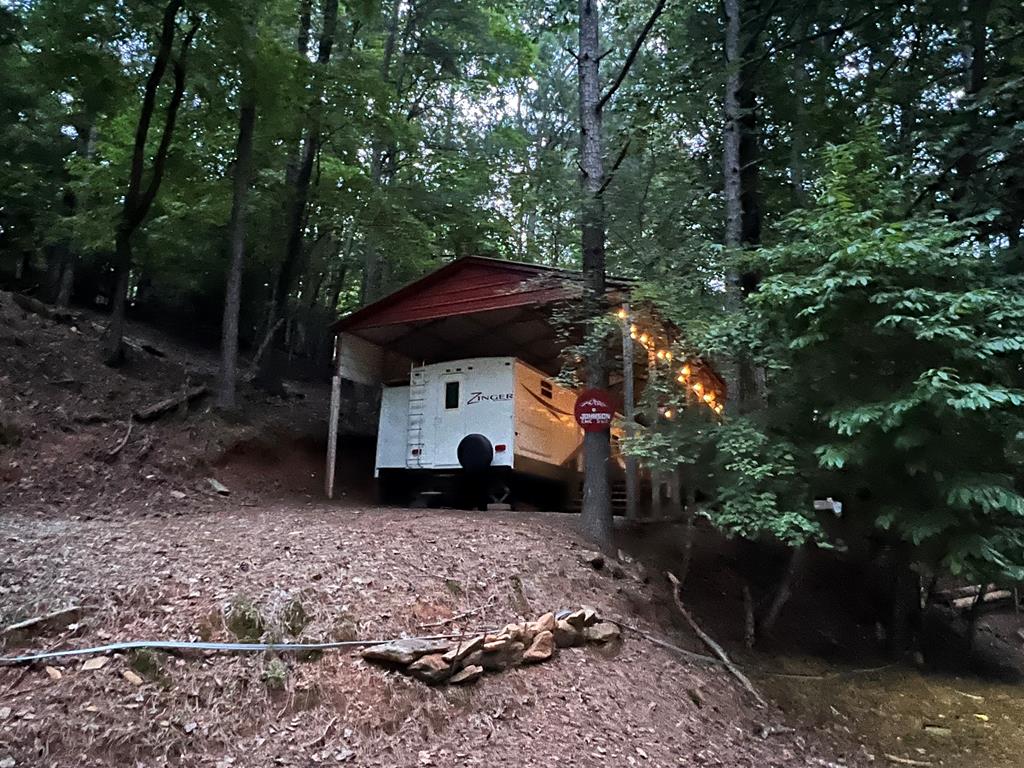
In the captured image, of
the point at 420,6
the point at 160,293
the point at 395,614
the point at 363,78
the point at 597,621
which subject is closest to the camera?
the point at 395,614

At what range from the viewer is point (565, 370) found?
8406 millimetres

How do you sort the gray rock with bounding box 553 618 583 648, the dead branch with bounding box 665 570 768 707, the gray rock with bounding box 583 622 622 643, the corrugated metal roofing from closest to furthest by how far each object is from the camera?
the gray rock with bounding box 553 618 583 648 → the gray rock with bounding box 583 622 622 643 → the dead branch with bounding box 665 570 768 707 → the corrugated metal roofing

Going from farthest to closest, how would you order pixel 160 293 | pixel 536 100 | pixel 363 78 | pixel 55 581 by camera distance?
pixel 536 100
pixel 160 293
pixel 363 78
pixel 55 581

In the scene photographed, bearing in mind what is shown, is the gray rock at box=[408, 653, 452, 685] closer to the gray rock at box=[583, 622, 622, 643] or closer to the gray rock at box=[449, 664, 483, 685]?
the gray rock at box=[449, 664, 483, 685]

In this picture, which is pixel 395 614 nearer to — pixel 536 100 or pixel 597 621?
pixel 597 621

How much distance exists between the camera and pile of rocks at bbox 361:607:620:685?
471cm

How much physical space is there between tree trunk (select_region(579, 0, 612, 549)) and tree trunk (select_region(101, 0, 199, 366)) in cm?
605

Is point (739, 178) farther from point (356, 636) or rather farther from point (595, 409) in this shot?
point (356, 636)

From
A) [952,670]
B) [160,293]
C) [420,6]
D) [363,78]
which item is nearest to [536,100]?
[420,6]

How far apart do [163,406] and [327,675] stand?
27.5 ft

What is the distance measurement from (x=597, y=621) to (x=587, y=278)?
4.17 meters

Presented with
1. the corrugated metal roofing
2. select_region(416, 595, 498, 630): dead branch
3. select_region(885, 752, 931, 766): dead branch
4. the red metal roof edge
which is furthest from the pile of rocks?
the red metal roof edge

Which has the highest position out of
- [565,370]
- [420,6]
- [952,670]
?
[420,6]

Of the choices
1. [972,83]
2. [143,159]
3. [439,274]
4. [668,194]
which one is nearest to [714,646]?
[668,194]
